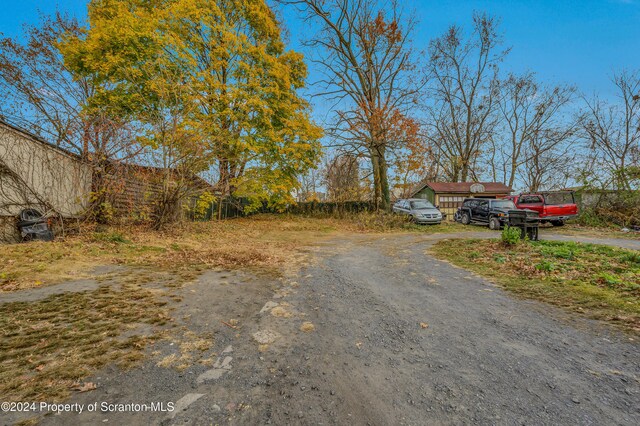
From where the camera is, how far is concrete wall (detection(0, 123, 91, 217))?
279 inches

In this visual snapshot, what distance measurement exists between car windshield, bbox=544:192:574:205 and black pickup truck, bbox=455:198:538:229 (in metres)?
1.57

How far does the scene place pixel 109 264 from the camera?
5.24 metres

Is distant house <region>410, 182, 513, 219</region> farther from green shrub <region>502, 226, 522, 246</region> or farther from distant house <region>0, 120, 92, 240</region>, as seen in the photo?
distant house <region>0, 120, 92, 240</region>

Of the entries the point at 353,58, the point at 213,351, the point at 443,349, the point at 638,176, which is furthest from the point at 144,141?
the point at 638,176

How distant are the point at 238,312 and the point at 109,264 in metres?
3.72

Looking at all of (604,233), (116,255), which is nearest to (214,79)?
(116,255)

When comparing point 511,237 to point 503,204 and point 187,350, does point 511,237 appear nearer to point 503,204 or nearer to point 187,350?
point 187,350

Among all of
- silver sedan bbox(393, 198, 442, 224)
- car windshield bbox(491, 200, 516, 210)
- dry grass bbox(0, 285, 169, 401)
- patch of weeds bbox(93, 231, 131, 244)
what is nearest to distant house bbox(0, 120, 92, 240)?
patch of weeds bbox(93, 231, 131, 244)

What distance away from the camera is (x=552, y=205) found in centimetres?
1356

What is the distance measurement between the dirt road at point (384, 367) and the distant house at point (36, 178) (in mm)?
6775

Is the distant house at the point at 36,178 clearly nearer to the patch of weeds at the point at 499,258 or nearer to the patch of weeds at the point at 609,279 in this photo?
the patch of weeds at the point at 499,258

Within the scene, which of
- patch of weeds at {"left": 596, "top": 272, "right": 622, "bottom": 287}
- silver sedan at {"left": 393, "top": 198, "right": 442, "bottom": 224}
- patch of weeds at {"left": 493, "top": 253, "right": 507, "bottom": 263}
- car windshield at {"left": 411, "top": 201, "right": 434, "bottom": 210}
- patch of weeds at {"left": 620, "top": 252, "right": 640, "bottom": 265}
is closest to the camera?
patch of weeds at {"left": 596, "top": 272, "right": 622, "bottom": 287}

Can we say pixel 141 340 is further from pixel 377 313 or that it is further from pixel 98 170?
pixel 98 170

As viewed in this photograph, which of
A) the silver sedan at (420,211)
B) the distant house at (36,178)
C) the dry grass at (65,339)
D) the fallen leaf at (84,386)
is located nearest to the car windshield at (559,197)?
the silver sedan at (420,211)
